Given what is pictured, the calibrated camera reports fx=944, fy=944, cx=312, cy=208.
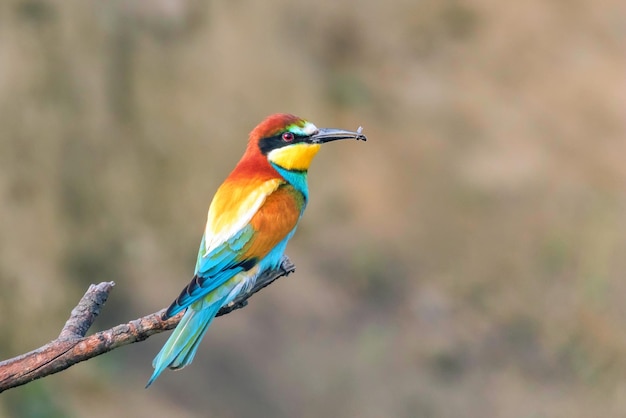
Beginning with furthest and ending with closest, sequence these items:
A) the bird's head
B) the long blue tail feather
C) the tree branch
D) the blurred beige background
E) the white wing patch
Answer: the blurred beige background → the bird's head → the white wing patch → the long blue tail feather → the tree branch

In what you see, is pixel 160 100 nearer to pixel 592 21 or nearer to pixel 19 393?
pixel 19 393

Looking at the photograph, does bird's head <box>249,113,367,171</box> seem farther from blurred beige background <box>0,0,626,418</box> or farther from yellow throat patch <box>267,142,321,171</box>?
blurred beige background <box>0,0,626,418</box>

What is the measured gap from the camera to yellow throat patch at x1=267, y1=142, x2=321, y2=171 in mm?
3684

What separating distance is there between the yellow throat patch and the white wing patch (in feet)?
0.46

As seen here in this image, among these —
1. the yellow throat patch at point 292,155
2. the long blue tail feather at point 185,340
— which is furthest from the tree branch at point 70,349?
the yellow throat patch at point 292,155

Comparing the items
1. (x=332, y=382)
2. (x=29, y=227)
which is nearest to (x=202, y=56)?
(x=29, y=227)

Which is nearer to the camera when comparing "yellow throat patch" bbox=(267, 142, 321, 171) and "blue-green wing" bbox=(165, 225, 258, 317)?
"blue-green wing" bbox=(165, 225, 258, 317)

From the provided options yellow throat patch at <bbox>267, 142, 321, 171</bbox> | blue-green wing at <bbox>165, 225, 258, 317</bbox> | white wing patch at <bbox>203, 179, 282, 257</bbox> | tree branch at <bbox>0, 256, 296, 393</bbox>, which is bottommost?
tree branch at <bbox>0, 256, 296, 393</bbox>

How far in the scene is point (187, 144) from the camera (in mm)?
8766

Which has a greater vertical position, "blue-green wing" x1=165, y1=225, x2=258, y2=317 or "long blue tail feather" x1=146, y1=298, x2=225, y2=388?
"blue-green wing" x1=165, y1=225, x2=258, y2=317

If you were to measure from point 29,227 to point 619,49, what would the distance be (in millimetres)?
8001

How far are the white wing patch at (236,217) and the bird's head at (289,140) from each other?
152 mm

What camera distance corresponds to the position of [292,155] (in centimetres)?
369

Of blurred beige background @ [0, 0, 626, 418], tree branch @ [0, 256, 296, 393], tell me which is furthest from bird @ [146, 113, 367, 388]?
blurred beige background @ [0, 0, 626, 418]
